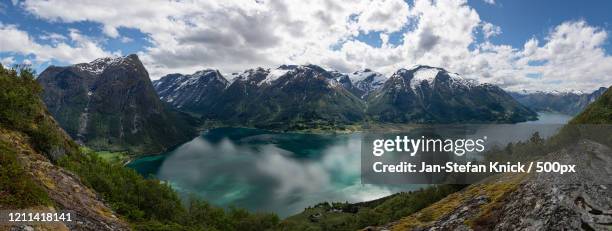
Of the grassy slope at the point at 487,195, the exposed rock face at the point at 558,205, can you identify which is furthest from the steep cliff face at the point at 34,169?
the grassy slope at the point at 487,195

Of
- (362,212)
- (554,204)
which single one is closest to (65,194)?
(554,204)

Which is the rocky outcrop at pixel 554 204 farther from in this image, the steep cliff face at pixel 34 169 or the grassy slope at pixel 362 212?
the grassy slope at pixel 362 212

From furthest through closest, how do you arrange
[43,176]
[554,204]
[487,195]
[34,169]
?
[487,195]
[34,169]
[43,176]
[554,204]

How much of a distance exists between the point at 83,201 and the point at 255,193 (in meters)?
145

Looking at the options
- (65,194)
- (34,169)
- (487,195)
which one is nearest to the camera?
(65,194)

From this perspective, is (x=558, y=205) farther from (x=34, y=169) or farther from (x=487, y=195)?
(x=34, y=169)

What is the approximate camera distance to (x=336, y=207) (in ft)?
487

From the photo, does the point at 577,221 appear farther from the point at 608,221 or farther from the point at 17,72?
the point at 17,72

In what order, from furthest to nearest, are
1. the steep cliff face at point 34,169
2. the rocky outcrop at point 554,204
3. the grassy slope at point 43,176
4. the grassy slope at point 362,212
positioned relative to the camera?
the grassy slope at point 362,212 < the rocky outcrop at point 554,204 < the grassy slope at point 43,176 < the steep cliff face at point 34,169

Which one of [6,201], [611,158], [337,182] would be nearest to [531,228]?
[611,158]

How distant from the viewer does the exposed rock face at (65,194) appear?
23.4 meters

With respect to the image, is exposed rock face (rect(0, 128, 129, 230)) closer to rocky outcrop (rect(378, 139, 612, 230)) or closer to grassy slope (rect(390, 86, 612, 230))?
rocky outcrop (rect(378, 139, 612, 230))

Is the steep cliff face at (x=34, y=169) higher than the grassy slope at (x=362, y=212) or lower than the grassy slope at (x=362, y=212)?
higher

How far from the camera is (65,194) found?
87.6 ft
